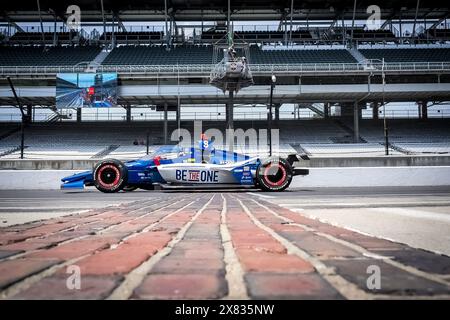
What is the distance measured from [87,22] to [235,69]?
2035 cm

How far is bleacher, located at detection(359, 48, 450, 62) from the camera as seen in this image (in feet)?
91.7

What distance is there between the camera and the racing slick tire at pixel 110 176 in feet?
29.2

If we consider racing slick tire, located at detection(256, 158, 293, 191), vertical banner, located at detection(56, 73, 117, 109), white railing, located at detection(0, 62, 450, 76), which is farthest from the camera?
white railing, located at detection(0, 62, 450, 76)

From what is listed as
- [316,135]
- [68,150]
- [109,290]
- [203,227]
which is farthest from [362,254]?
[316,135]

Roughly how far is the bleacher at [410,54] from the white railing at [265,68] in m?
2.06

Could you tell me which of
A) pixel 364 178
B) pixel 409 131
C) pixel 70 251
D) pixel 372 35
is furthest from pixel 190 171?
pixel 372 35

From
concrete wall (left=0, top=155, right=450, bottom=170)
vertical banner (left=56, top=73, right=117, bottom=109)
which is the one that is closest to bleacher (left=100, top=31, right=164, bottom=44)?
vertical banner (left=56, top=73, right=117, bottom=109)

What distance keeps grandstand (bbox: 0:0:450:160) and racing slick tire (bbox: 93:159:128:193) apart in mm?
12327

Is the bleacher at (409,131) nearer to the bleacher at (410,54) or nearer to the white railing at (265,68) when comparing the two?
the white railing at (265,68)

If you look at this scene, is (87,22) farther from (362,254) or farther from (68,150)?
(362,254)

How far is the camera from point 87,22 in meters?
33.3

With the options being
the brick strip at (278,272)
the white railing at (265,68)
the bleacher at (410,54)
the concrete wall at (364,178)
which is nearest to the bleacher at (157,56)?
the white railing at (265,68)

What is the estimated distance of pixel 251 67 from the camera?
25.7 m

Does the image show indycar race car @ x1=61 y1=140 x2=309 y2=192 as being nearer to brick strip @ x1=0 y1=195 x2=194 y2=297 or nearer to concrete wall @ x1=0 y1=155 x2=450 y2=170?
concrete wall @ x1=0 y1=155 x2=450 y2=170
